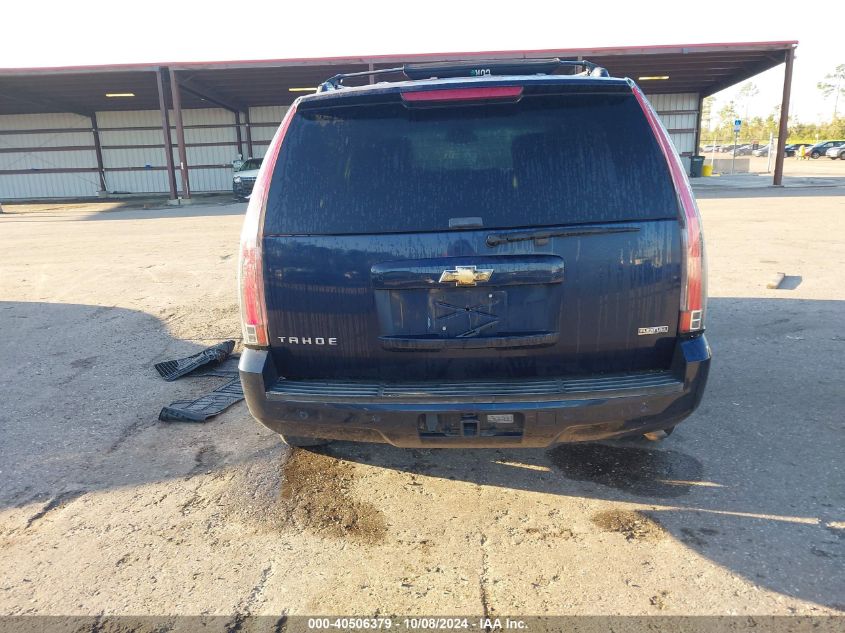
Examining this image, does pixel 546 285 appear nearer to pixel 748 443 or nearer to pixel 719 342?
pixel 748 443

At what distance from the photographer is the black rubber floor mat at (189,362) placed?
5.18 metres

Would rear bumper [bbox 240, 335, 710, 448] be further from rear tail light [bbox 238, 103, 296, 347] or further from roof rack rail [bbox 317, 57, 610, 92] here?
roof rack rail [bbox 317, 57, 610, 92]

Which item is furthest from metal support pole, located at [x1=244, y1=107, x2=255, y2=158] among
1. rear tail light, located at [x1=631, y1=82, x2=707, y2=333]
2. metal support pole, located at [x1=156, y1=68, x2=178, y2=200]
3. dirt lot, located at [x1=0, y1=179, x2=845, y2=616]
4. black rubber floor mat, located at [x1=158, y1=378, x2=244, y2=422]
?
rear tail light, located at [x1=631, y1=82, x2=707, y2=333]

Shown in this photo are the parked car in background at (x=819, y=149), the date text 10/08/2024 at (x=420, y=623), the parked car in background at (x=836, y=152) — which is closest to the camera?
the date text 10/08/2024 at (x=420, y=623)

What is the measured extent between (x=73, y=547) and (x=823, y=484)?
12.3 feet

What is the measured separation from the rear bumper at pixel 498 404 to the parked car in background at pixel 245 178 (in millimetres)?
22924

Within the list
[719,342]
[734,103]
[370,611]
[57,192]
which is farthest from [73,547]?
[734,103]

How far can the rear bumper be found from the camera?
2.61 m

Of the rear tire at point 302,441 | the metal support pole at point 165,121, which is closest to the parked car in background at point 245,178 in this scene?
the metal support pole at point 165,121

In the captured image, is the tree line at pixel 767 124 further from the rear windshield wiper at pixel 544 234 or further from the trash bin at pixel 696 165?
the rear windshield wiper at pixel 544 234

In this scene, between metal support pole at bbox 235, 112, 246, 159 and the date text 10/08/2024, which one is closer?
the date text 10/08/2024

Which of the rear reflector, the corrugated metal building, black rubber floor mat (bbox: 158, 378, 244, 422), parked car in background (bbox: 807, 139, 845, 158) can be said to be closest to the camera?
the rear reflector

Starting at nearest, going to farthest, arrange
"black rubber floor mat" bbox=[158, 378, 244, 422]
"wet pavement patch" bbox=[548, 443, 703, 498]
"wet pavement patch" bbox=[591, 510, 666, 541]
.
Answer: "wet pavement patch" bbox=[591, 510, 666, 541] → "wet pavement patch" bbox=[548, 443, 703, 498] → "black rubber floor mat" bbox=[158, 378, 244, 422]

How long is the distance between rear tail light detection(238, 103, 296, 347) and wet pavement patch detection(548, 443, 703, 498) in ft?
6.11
